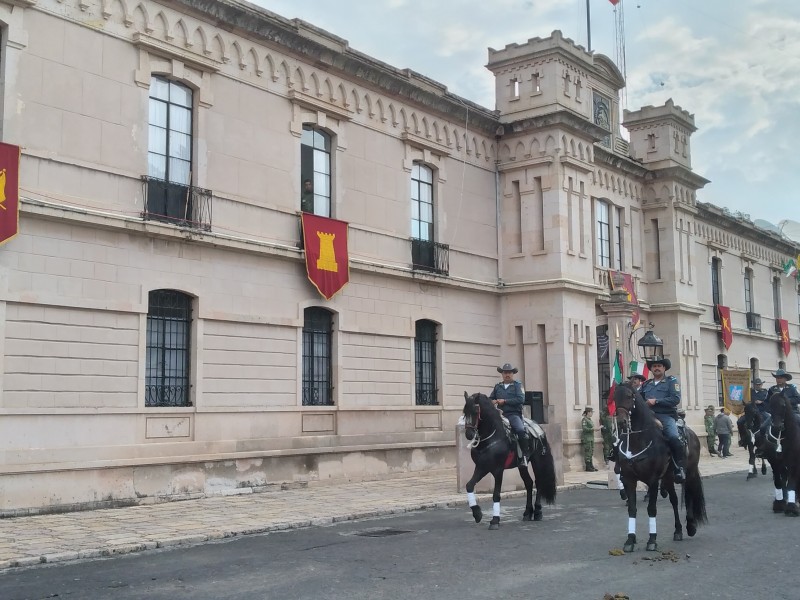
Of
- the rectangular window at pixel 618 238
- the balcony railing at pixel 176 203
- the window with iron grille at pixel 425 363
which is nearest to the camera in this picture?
the balcony railing at pixel 176 203

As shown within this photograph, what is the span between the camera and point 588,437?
79.8 ft

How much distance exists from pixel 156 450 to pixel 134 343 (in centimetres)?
201

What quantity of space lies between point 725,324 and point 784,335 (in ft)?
23.5

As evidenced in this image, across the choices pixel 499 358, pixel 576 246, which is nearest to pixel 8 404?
pixel 499 358

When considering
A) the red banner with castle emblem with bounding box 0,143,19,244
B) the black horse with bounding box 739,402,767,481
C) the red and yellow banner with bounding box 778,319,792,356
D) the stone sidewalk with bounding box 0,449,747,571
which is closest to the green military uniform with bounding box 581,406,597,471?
the black horse with bounding box 739,402,767,481

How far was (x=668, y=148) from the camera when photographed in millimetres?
31859

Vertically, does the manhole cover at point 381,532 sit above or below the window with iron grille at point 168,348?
below

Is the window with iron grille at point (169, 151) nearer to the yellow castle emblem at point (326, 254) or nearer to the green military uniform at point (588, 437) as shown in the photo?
the yellow castle emblem at point (326, 254)

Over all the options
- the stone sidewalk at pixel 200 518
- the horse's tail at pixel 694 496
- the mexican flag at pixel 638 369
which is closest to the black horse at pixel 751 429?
the mexican flag at pixel 638 369

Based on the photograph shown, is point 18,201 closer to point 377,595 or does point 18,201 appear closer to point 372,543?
point 372,543

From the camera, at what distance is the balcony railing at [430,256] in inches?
914

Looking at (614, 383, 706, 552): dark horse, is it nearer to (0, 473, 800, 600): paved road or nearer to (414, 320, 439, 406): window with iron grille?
(0, 473, 800, 600): paved road

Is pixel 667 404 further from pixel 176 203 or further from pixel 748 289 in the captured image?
pixel 748 289

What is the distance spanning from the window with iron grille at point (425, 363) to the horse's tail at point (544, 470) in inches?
325
